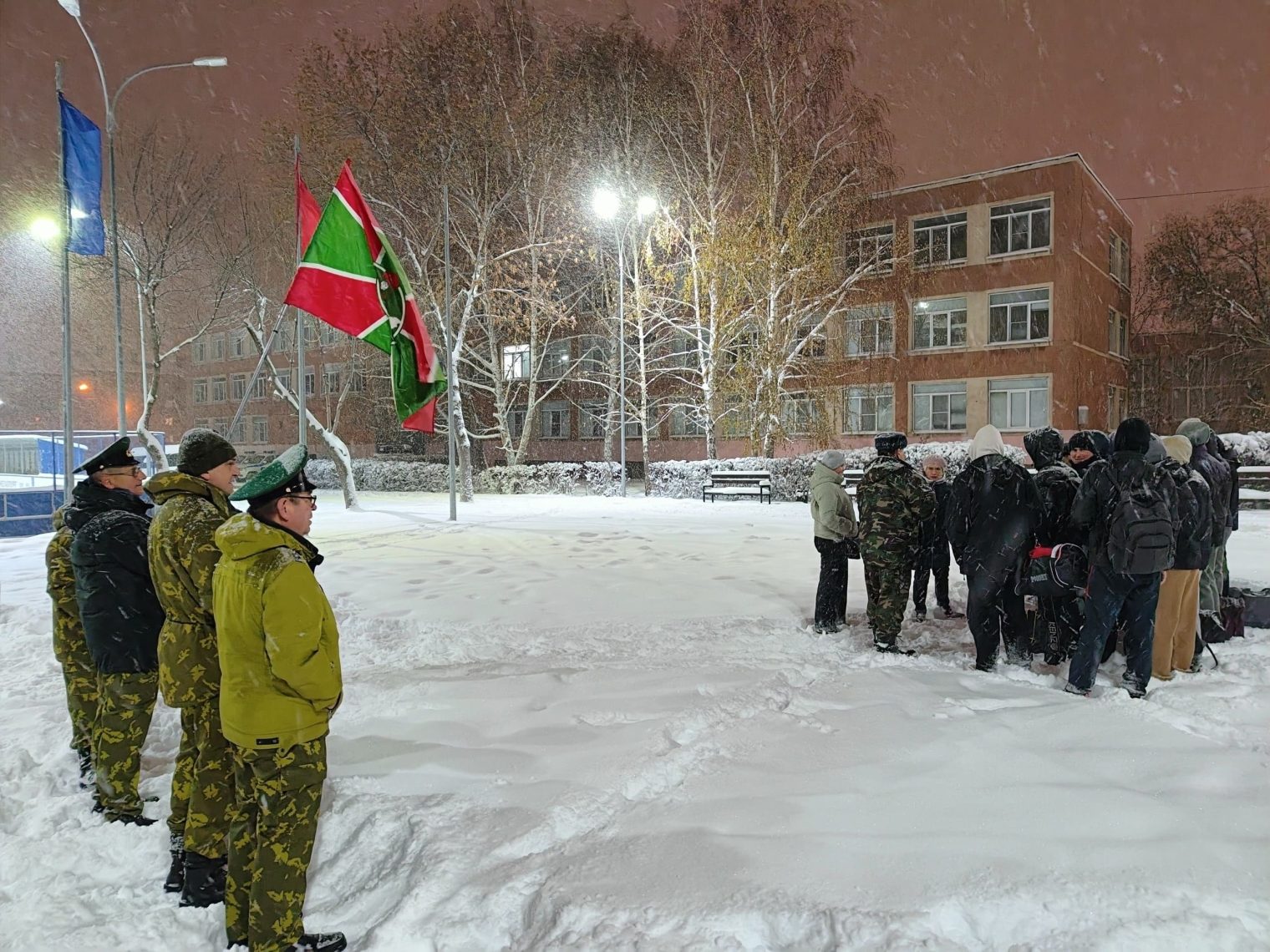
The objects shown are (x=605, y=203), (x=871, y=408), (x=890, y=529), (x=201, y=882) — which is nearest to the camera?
(x=201, y=882)

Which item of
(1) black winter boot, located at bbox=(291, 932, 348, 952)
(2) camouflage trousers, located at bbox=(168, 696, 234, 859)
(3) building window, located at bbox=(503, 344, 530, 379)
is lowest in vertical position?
(1) black winter boot, located at bbox=(291, 932, 348, 952)

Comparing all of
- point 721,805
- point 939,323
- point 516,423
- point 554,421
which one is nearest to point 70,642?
point 721,805

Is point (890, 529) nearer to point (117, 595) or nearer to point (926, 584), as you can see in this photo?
point (926, 584)

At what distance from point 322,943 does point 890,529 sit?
475 cm

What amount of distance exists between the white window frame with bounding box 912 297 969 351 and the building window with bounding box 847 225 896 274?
324cm

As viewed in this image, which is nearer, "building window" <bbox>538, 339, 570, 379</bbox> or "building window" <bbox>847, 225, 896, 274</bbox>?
"building window" <bbox>847, 225, 896, 274</bbox>

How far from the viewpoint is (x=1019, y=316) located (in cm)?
2830

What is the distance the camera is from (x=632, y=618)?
25.0 ft

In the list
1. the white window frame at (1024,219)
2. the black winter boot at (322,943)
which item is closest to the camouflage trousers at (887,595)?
the black winter boot at (322,943)

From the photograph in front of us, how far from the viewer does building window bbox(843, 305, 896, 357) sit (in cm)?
2977

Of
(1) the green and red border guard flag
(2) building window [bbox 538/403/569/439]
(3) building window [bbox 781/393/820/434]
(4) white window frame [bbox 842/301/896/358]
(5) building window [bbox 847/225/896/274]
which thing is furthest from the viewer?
(2) building window [bbox 538/403/569/439]

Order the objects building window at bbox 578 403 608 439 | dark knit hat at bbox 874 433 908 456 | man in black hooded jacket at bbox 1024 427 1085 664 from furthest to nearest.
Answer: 1. building window at bbox 578 403 608 439
2. dark knit hat at bbox 874 433 908 456
3. man in black hooded jacket at bbox 1024 427 1085 664

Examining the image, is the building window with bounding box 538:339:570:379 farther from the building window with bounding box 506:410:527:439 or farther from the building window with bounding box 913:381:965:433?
the building window with bounding box 913:381:965:433

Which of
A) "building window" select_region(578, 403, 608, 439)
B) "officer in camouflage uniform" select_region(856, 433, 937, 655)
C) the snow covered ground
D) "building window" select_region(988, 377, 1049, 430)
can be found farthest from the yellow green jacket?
"building window" select_region(578, 403, 608, 439)
